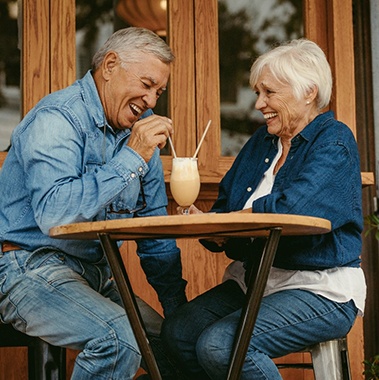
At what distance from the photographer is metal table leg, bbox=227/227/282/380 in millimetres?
2068

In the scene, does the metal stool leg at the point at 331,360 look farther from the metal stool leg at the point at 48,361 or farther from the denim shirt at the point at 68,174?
the metal stool leg at the point at 48,361

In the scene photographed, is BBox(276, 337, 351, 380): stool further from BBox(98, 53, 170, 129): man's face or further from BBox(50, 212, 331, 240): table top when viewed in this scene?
BBox(98, 53, 170, 129): man's face

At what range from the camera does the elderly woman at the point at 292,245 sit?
240cm

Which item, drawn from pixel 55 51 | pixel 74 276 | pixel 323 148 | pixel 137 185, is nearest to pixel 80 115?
pixel 137 185

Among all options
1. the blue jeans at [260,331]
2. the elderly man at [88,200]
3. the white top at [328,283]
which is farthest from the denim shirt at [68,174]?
the white top at [328,283]

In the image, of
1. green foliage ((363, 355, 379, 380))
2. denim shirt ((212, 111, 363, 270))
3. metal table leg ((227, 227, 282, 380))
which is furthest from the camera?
green foliage ((363, 355, 379, 380))

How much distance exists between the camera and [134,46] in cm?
263

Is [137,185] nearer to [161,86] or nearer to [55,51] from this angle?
[161,86]

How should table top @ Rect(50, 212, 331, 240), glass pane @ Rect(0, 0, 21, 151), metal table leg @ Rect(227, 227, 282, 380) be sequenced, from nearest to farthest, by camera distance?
1. table top @ Rect(50, 212, 331, 240)
2. metal table leg @ Rect(227, 227, 282, 380)
3. glass pane @ Rect(0, 0, 21, 151)

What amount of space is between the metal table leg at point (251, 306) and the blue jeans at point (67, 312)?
0.27 meters

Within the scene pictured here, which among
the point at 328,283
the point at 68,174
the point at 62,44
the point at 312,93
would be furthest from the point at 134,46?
the point at 328,283

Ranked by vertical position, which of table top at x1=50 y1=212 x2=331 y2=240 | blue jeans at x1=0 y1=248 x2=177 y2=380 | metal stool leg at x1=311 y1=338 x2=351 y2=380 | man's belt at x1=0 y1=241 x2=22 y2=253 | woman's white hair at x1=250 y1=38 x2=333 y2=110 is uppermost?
woman's white hair at x1=250 y1=38 x2=333 y2=110

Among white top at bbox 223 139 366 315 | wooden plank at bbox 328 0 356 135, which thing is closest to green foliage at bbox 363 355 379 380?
wooden plank at bbox 328 0 356 135

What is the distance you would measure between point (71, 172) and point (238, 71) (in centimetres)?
167
